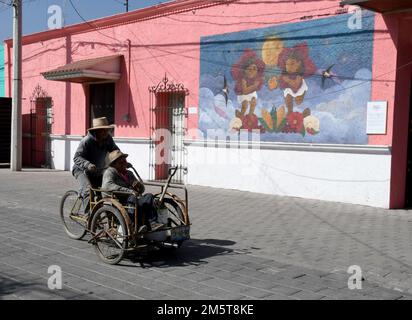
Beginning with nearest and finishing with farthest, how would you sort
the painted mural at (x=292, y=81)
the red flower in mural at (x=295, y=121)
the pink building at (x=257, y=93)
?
1. the pink building at (x=257, y=93)
2. the painted mural at (x=292, y=81)
3. the red flower in mural at (x=295, y=121)

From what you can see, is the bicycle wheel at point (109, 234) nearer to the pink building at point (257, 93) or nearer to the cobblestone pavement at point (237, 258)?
the cobblestone pavement at point (237, 258)

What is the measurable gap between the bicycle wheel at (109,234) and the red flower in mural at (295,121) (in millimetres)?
6088

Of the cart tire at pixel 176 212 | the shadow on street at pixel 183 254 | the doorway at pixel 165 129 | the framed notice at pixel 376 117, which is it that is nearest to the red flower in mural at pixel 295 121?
the framed notice at pixel 376 117

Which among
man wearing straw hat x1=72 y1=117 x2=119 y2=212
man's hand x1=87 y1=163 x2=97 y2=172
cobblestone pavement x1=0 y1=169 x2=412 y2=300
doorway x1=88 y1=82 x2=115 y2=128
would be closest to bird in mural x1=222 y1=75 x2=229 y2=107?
cobblestone pavement x1=0 y1=169 x2=412 y2=300

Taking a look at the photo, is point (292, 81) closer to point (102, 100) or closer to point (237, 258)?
point (237, 258)

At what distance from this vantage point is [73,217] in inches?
277

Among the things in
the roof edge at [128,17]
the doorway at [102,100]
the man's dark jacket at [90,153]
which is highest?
the roof edge at [128,17]

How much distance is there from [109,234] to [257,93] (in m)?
6.80

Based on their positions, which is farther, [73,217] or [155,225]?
[73,217]

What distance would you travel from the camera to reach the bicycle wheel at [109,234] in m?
5.65

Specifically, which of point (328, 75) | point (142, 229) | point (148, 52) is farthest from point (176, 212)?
point (148, 52)

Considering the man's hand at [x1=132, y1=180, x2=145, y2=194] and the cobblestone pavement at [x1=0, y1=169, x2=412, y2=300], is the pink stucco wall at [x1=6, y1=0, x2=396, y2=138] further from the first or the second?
the man's hand at [x1=132, y1=180, x2=145, y2=194]

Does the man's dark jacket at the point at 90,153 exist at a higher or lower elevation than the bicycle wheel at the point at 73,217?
higher

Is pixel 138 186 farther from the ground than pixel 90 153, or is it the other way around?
pixel 90 153
